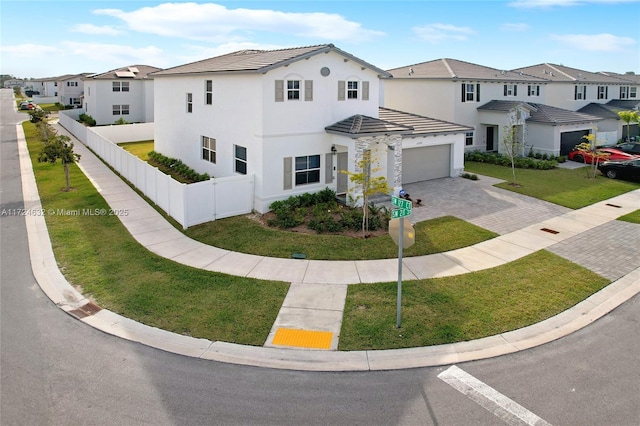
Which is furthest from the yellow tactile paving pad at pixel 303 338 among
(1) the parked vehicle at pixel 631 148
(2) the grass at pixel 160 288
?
(1) the parked vehicle at pixel 631 148

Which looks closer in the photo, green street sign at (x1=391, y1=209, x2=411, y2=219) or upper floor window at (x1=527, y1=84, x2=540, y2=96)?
green street sign at (x1=391, y1=209, x2=411, y2=219)

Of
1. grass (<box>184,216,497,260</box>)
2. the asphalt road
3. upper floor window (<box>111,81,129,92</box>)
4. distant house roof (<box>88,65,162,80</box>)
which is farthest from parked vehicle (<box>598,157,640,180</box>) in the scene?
upper floor window (<box>111,81,129,92</box>)

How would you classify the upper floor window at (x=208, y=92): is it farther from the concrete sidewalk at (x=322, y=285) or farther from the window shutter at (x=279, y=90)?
the concrete sidewalk at (x=322, y=285)

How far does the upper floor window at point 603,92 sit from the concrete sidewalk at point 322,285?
31.0 m

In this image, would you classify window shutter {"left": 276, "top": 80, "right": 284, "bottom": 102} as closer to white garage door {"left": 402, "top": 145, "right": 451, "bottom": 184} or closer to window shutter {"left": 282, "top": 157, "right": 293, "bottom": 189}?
window shutter {"left": 282, "top": 157, "right": 293, "bottom": 189}

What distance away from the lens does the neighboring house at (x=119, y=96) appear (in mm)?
49994

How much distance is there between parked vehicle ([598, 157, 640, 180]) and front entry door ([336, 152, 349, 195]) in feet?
55.3

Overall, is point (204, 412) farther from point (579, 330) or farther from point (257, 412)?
point (579, 330)

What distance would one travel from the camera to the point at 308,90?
19875 mm

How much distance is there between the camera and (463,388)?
27.9 ft

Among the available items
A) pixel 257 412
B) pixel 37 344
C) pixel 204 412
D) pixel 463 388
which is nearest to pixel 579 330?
pixel 463 388

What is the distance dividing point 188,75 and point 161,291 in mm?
15192

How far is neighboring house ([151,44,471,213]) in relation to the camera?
1911 cm

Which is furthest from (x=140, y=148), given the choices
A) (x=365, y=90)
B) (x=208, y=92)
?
(x=365, y=90)
